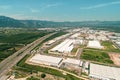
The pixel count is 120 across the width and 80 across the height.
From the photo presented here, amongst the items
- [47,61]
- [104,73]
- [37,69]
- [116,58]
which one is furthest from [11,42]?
[116,58]

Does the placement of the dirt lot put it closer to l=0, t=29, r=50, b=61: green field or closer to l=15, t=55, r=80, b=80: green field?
l=15, t=55, r=80, b=80: green field

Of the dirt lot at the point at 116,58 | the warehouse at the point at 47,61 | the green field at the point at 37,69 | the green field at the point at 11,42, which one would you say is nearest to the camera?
the green field at the point at 37,69

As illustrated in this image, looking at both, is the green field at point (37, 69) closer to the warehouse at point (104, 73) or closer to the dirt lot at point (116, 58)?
the warehouse at point (104, 73)

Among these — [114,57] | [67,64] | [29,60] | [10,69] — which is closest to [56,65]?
[67,64]

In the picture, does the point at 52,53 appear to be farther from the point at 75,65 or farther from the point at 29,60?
the point at 75,65

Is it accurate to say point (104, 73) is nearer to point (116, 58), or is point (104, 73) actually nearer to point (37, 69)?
point (116, 58)

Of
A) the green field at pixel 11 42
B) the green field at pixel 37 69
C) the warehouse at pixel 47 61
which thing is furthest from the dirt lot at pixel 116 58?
the green field at pixel 11 42

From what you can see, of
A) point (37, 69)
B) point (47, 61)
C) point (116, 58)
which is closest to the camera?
point (37, 69)

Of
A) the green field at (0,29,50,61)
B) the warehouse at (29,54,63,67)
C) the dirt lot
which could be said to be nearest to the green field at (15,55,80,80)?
the warehouse at (29,54,63,67)
